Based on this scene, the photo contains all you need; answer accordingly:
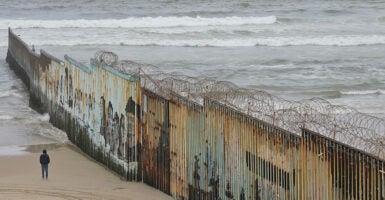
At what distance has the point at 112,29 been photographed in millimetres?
61594

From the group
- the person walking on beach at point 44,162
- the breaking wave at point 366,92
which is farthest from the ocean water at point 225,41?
the person walking on beach at point 44,162

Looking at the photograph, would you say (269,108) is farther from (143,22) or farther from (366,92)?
(143,22)

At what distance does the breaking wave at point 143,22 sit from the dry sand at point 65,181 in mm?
41408

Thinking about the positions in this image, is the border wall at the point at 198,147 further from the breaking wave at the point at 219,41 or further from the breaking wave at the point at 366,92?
the breaking wave at the point at 219,41

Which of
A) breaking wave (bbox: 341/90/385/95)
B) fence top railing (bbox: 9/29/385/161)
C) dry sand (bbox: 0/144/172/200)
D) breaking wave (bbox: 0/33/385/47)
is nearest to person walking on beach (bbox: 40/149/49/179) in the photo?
dry sand (bbox: 0/144/172/200)

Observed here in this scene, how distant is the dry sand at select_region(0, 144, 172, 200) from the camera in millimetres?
17938

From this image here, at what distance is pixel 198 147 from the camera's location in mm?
16719

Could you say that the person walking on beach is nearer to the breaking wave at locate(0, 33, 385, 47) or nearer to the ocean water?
the ocean water

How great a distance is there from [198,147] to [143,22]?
166ft

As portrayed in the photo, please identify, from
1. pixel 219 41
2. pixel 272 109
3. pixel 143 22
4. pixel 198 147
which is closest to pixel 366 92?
pixel 198 147

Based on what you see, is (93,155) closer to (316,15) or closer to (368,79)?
(368,79)

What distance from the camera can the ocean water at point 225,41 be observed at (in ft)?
109

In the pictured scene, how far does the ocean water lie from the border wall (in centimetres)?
316

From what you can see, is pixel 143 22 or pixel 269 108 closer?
pixel 269 108
